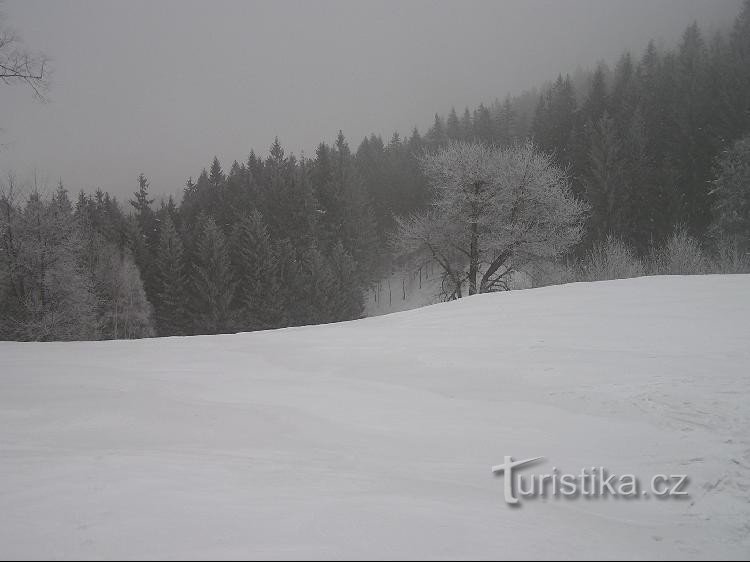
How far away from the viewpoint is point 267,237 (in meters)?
39.5

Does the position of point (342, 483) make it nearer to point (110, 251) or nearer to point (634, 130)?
point (110, 251)

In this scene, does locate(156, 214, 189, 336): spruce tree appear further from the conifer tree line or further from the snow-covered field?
the snow-covered field

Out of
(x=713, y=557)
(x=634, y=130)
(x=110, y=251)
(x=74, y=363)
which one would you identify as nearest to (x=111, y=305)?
(x=110, y=251)

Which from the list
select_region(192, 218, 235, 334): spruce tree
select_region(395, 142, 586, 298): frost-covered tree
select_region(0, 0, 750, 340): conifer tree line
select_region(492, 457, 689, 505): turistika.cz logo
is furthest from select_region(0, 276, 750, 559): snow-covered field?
select_region(192, 218, 235, 334): spruce tree

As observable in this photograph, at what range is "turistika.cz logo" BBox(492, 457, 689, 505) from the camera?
2.24 meters

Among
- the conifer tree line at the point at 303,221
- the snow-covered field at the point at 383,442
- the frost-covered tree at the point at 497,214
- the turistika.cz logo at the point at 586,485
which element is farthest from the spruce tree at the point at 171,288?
the turistika.cz logo at the point at 586,485

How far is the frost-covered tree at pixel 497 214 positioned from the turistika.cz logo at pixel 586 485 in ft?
55.2

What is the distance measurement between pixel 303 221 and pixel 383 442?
144 ft

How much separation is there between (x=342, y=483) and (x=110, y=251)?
38.4 metres

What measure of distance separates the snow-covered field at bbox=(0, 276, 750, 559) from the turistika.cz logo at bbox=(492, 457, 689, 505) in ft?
0.23

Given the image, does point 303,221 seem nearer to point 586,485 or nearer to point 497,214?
point 497,214

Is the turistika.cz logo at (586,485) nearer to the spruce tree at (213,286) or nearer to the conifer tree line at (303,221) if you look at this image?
the conifer tree line at (303,221)

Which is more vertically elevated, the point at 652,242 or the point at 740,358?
the point at 652,242

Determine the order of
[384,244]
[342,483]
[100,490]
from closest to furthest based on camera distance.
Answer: [100,490], [342,483], [384,244]
